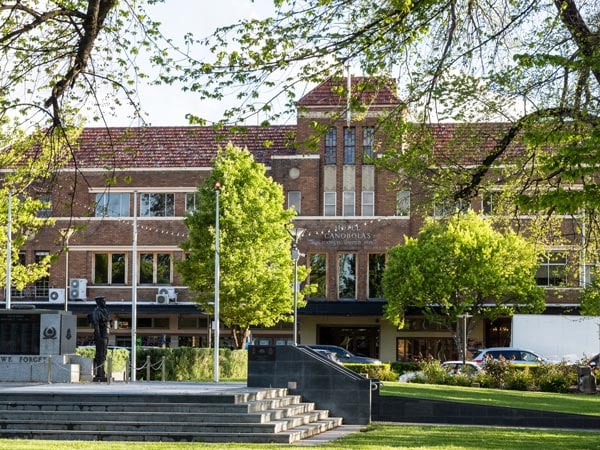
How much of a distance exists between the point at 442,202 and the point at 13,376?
1525 cm

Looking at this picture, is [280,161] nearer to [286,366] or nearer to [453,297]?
[453,297]

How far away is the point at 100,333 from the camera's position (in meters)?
33.8

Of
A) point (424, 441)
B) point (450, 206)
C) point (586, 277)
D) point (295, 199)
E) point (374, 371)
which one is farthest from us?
point (295, 199)

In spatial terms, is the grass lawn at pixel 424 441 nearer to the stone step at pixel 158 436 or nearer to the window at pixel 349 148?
the stone step at pixel 158 436

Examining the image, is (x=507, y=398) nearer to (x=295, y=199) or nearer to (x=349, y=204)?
(x=349, y=204)

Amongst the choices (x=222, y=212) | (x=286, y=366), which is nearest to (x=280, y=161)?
(x=222, y=212)

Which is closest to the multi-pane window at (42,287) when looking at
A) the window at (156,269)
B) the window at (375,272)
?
the window at (156,269)

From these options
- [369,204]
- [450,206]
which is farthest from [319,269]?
[450,206]

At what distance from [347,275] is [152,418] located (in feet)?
140

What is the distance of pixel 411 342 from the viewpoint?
2576 inches

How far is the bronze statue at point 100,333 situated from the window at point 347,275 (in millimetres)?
31139

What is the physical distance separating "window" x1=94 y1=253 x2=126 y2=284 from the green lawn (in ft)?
112

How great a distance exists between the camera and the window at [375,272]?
64.6 meters

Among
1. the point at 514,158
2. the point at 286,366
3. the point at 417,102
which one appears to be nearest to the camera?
the point at 417,102
